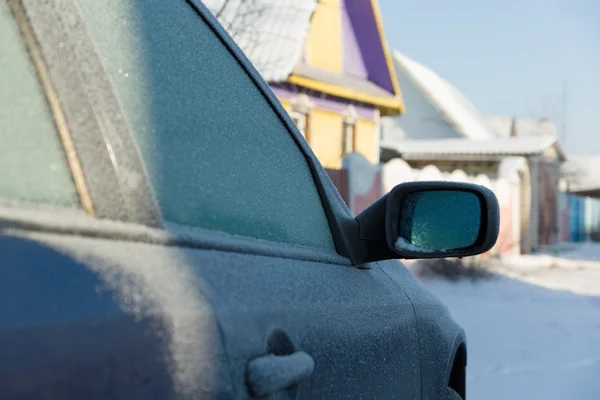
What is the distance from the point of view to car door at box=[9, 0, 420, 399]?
1187 millimetres

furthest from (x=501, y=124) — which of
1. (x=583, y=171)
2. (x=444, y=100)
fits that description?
(x=583, y=171)

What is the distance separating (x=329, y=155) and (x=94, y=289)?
15.9 metres

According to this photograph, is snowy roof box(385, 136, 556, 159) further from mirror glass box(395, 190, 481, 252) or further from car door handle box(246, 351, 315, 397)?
car door handle box(246, 351, 315, 397)

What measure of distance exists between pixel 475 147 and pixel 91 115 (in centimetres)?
2230

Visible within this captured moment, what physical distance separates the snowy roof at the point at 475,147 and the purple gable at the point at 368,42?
17.0 feet

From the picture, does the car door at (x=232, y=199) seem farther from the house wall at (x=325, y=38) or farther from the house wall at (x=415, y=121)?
the house wall at (x=415, y=121)

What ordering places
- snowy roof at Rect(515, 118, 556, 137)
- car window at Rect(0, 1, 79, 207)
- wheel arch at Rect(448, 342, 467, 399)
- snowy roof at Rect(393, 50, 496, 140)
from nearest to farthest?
car window at Rect(0, 1, 79, 207)
wheel arch at Rect(448, 342, 467, 399)
snowy roof at Rect(393, 50, 496, 140)
snowy roof at Rect(515, 118, 556, 137)

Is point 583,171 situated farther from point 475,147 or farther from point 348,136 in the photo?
point 348,136

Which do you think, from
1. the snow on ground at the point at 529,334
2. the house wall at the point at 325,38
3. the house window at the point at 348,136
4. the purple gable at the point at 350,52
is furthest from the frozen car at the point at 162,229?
the purple gable at the point at 350,52

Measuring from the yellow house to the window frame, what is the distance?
1158cm

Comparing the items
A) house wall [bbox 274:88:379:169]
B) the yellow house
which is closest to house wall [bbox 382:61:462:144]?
the yellow house

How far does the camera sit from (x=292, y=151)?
76.9 inches

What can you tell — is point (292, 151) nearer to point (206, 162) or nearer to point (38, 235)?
point (206, 162)

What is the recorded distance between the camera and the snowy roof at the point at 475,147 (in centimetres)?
2191
